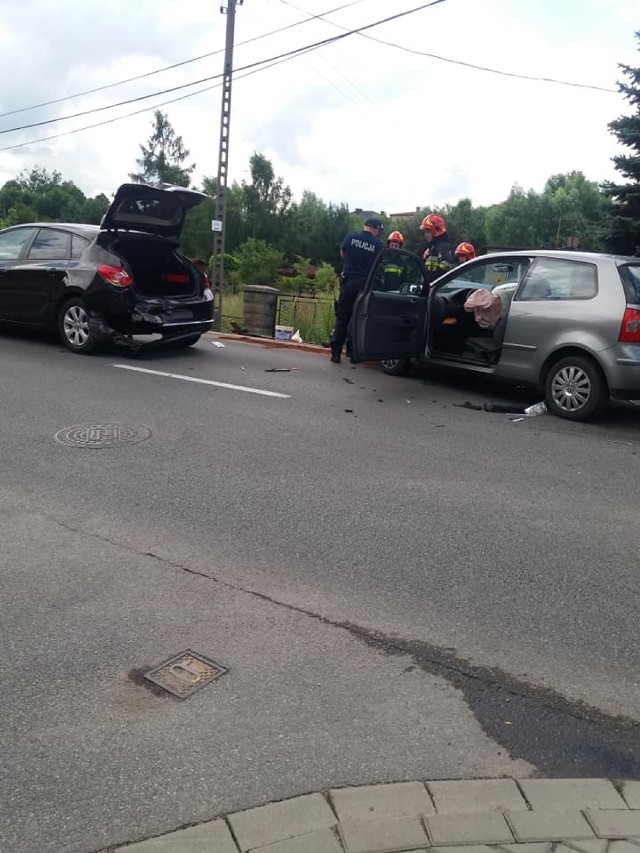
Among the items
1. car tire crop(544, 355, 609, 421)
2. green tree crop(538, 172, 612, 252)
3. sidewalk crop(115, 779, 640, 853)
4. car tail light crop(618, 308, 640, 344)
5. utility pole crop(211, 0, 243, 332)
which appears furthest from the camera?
green tree crop(538, 172, 612, 252)

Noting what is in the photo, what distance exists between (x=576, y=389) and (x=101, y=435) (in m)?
4.60

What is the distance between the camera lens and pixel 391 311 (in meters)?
8.26

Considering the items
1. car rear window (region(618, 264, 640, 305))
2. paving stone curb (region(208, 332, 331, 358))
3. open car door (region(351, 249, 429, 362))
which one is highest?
car rear window (region(618, 264, 640, 305))

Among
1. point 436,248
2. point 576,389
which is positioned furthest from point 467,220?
point 576,389

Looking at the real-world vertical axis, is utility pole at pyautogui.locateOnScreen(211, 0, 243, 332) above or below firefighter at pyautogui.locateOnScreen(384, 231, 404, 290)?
above

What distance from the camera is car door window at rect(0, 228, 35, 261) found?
Result: 395 inches

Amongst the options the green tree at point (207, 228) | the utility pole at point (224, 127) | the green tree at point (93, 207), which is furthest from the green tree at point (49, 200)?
the utility pole at point (224, 127)

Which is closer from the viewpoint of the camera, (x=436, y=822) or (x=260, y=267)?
(x=436, y=822)

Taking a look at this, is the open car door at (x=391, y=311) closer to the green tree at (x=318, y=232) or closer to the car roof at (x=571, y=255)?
the car roof at (x=571, y=255)

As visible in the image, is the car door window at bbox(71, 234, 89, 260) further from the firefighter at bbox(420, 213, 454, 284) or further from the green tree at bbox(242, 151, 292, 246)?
the green tree at bbox(242, 151, 292, 246)

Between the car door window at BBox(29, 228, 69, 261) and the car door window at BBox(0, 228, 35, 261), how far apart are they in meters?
0.20

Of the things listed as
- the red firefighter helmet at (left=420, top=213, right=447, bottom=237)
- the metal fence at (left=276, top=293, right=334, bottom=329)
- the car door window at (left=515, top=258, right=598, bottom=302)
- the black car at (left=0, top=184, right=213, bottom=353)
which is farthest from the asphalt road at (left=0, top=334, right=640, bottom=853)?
the metal fence at (left=276, top=293, right=334, bottom=329)

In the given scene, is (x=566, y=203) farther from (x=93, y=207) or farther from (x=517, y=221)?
(x=93, y=207)

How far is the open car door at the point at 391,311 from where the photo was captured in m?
8.02
